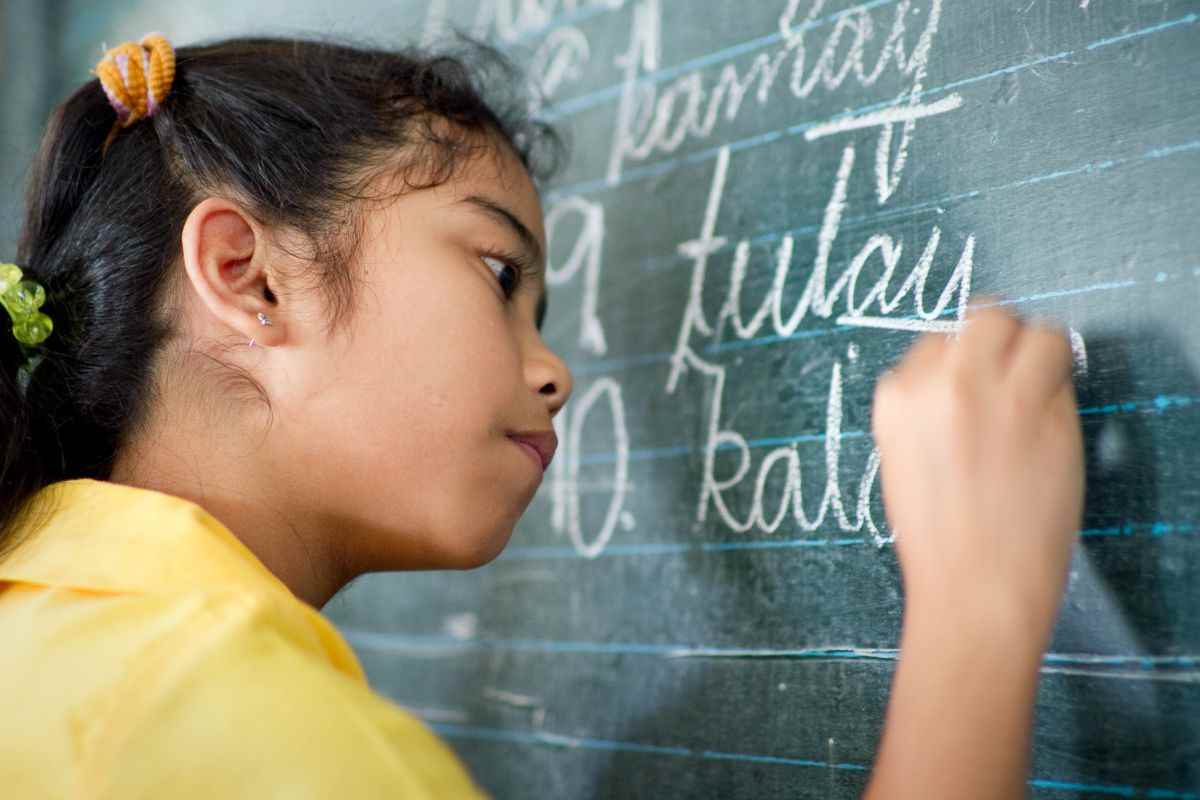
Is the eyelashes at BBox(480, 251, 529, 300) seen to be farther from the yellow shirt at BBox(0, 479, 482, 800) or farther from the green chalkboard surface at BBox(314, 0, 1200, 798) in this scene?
the yellow shirt at BBox(0, 479, 482, 800)

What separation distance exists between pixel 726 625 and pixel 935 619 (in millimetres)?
263

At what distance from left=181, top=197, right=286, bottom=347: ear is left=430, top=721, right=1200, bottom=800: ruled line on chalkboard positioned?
1.28 feet

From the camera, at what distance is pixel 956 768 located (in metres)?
0.48

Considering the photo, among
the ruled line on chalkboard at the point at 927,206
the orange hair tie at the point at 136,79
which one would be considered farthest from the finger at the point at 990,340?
the orange hair tie at the point at 136,79

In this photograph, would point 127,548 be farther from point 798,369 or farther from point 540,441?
point 798,369

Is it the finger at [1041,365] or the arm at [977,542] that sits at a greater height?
the finger at [1041,365]

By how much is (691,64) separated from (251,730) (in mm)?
604

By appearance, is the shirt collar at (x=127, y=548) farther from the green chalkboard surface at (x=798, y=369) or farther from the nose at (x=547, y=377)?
the green chalkboard surface at (x=798, y=369)

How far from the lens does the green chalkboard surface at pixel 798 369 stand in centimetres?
57

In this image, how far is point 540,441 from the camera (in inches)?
29.0

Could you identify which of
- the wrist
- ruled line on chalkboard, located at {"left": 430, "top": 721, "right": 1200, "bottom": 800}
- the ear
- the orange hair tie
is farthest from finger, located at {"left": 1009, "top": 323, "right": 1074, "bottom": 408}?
the orange hair tie

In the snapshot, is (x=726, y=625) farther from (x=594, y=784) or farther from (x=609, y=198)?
→ (x=609, y=198)

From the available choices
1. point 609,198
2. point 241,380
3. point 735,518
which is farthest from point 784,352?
point 241,380

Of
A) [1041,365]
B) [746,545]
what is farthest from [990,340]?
[746,545]
